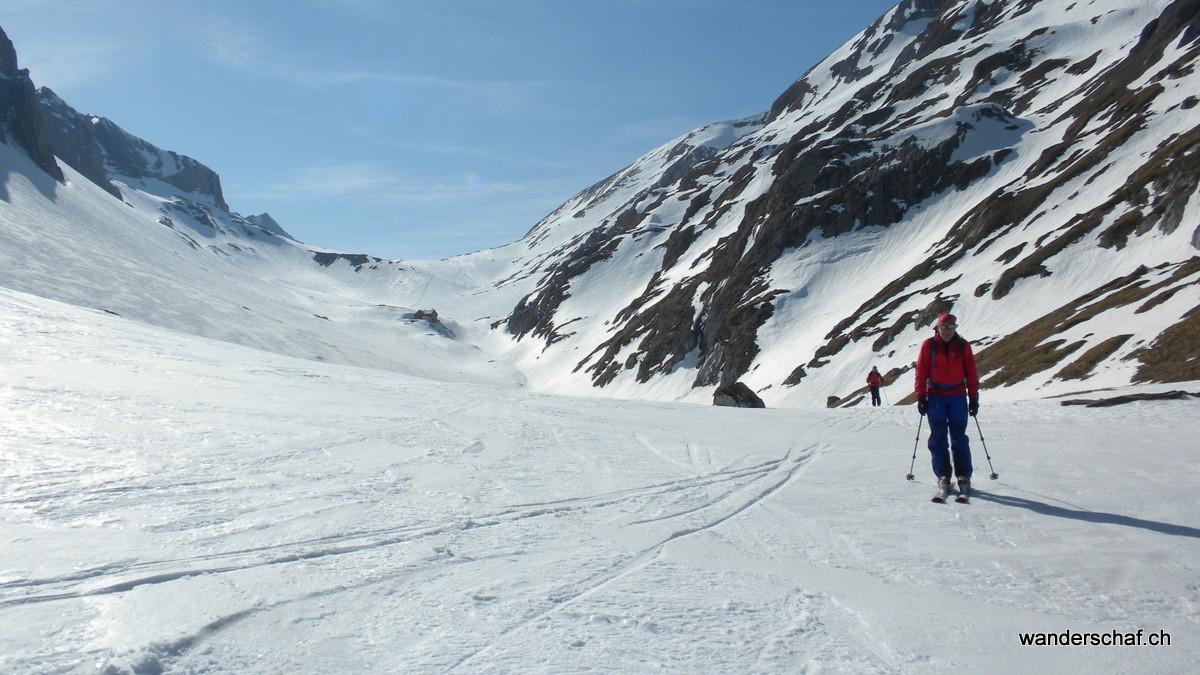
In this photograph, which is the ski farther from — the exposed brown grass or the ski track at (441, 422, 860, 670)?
the exposed brown grass

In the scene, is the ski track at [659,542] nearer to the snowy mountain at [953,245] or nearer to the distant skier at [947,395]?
the distant skier at [947,395]

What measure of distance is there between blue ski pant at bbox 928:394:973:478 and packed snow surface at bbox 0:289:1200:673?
474mm

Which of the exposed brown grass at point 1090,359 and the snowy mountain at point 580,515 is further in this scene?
the exposed brown grass at point 1090,359

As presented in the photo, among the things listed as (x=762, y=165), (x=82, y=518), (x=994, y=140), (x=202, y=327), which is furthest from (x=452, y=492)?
(x=762, y=165)

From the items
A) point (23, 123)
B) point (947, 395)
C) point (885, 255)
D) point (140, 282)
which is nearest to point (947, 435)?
point (947, 395)

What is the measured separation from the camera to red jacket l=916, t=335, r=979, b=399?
841cm

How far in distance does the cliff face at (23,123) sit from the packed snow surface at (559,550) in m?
88.8

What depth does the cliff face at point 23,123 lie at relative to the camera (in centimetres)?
7862

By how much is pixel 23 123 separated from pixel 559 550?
105 meters

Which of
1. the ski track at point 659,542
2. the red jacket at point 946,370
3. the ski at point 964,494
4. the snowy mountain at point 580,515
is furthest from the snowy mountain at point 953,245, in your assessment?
the ski track at point 659,542

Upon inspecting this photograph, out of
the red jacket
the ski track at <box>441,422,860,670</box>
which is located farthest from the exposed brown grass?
the red jacket

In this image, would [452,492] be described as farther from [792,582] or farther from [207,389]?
[207,389]

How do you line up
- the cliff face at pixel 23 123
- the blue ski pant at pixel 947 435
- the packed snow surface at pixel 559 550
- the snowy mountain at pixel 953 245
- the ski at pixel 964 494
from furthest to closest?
the cliff face at pixel 23 123 → the snowy mountain at pixel 953 245 → the blue ski pant at pixel 947 435 → the ski at pixel 964 494 → the packed snow surface at pixel 559 550

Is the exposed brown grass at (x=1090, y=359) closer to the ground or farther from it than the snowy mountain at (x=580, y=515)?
farther from it
